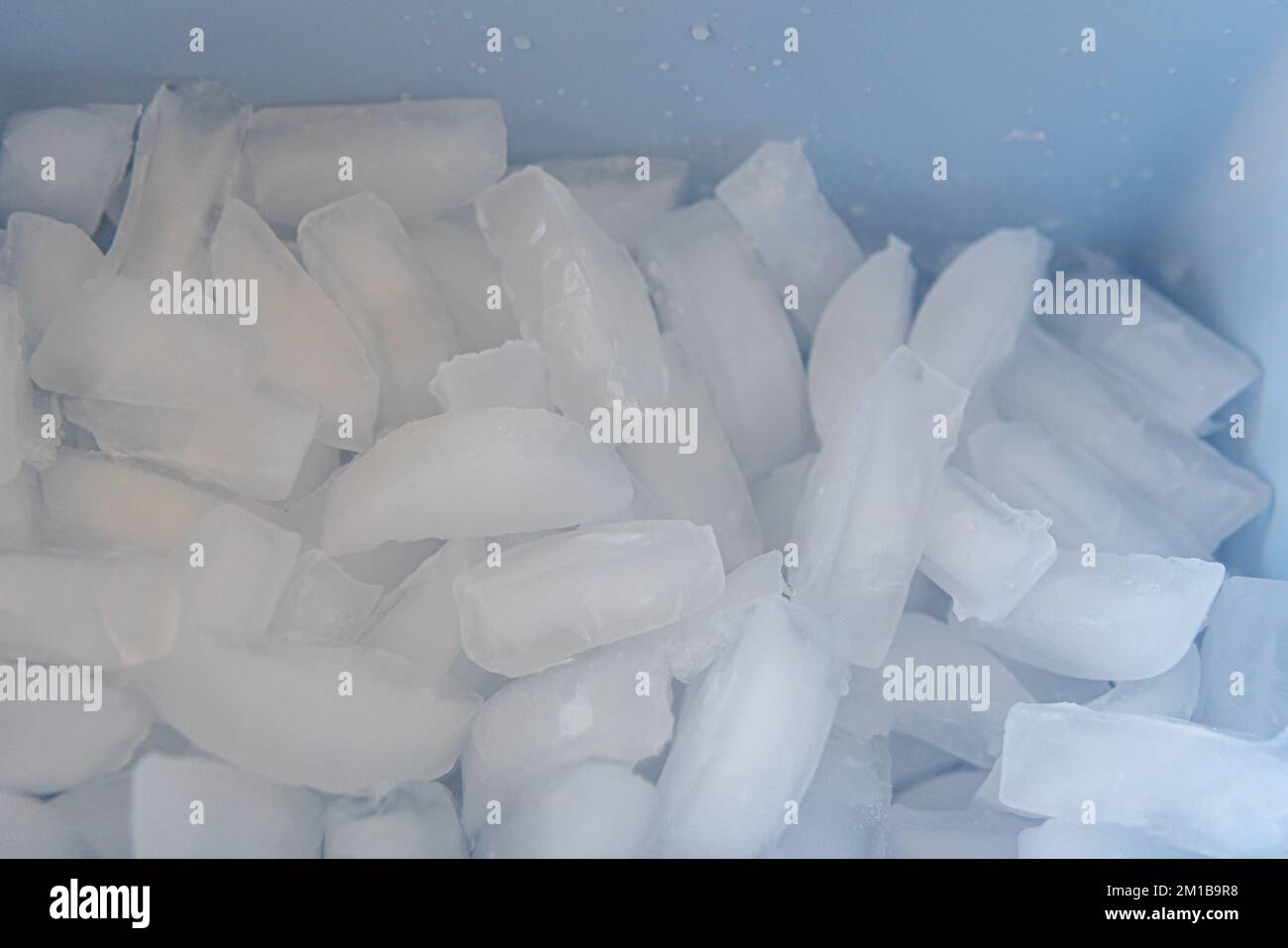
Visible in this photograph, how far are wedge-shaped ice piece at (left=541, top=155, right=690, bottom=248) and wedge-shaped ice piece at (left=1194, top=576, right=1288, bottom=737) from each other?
425mm

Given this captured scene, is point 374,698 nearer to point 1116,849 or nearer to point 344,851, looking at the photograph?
point 344,851

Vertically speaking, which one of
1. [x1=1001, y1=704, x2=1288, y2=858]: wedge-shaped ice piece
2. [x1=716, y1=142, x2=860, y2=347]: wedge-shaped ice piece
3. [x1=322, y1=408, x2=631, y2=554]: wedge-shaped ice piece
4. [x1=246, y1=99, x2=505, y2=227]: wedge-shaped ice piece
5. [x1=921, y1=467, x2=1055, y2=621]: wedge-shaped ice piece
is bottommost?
[x1=1001, y1=704, x2=1288, y2=858]: wedge-shaped ice piece

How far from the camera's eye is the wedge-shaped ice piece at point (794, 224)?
2.47 feet

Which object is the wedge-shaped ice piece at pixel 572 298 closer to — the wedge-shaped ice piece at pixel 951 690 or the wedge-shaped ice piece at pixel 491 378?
the wedge-shaped ice piece at pixel 491 378

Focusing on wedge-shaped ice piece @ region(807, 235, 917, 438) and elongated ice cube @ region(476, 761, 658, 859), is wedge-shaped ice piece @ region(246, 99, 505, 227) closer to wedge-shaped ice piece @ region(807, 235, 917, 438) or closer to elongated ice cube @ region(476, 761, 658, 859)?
wedge-shaped ice piece @ region(807, 235, 917, 438)

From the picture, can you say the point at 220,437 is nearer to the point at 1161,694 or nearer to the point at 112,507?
the point at 112,507

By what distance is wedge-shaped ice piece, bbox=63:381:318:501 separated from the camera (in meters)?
0.62

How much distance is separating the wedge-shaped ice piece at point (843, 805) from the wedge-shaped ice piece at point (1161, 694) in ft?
0.40

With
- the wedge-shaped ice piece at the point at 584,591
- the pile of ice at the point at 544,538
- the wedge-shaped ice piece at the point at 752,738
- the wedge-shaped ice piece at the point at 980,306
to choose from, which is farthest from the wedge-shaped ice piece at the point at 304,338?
the wedge-shaped ice piece at the point at 980,306

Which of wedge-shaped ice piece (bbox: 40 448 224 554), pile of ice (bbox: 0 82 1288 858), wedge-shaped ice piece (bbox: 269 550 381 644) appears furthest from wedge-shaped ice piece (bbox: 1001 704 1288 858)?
wedge-shaped ice piece (bbox: 40 448 224 554)

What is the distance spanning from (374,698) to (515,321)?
255 millimetres

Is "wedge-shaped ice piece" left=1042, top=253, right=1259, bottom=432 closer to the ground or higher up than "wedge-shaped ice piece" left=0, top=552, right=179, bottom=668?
higher up

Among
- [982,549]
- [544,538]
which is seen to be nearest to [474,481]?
[544,538]

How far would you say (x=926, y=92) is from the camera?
74 cm
